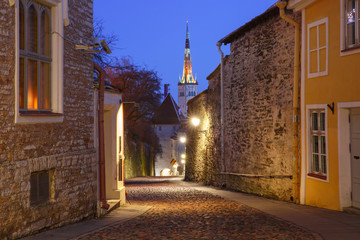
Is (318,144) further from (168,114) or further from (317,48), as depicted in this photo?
(168,114)

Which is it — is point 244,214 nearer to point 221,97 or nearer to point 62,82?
point 62,82

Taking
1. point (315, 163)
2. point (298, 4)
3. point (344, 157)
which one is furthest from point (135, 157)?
point (344, 157)

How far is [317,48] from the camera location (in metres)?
11.1

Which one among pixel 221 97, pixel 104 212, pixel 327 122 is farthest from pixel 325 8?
pixel 221 97

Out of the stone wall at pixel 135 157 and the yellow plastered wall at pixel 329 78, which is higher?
the yellow plastered wall at pixel 329 78

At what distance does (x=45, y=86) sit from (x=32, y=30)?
3.49ft

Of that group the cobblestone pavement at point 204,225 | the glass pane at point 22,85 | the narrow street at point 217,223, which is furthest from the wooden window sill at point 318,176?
→ the glass pane at point 22,85

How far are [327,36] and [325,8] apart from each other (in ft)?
2.20

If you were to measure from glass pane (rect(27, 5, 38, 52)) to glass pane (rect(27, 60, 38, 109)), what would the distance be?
26 centimetres

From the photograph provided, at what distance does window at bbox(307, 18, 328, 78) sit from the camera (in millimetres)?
10812

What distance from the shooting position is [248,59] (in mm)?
15828

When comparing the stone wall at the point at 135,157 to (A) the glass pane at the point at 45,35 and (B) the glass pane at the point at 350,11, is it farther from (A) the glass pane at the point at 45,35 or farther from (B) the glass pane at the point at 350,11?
(A) the glass pane at the point at 45,35

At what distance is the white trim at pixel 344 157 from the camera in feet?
33.1

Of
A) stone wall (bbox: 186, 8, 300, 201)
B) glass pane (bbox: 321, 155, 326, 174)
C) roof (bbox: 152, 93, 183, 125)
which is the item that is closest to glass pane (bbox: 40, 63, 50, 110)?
glass pane (bbox: 321, 155, 326, 174)
